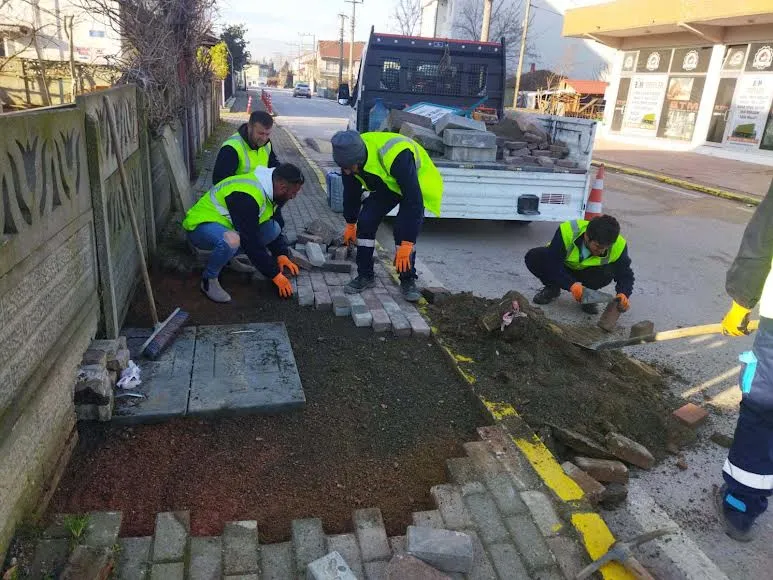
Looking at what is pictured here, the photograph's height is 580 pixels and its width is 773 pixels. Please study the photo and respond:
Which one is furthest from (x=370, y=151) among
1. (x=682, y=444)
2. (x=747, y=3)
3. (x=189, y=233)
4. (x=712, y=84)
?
(x=712, y=84)

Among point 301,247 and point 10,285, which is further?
point 301,247

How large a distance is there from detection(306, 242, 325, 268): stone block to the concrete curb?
9182 mm

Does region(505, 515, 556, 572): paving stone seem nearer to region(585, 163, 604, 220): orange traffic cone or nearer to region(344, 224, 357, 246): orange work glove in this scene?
region(344, 224, 357, 246): orange work glove

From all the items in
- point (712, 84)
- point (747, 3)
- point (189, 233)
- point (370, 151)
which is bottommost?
point (189, 233)

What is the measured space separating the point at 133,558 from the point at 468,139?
19.6 ft

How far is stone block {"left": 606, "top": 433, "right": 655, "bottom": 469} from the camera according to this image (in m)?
2.97

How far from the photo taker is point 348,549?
2189 millimetres

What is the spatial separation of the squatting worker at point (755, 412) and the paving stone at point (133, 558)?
8.28ft

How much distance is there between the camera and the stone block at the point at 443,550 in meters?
2.08

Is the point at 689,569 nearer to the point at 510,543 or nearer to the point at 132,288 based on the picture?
the point at 510,543

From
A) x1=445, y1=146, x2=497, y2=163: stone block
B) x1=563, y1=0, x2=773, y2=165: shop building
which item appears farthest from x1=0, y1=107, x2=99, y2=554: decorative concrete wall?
x1=563, y1=0, x2=773, y2=165: shop building

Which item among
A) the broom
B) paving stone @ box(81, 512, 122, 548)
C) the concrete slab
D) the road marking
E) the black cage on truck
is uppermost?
the black cage on truck

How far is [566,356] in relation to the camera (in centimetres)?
390

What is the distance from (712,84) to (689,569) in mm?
21359
